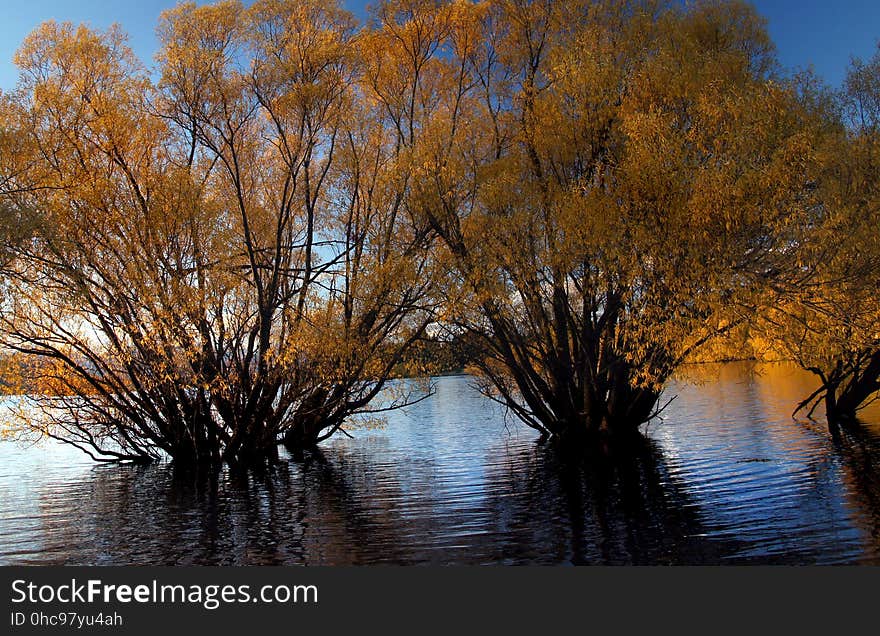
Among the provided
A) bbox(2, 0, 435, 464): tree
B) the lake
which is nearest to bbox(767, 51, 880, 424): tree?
the lake

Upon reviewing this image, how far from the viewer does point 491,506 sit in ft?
54.7

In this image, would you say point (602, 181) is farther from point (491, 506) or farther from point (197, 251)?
point (197, 251)

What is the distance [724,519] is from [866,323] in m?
8.20

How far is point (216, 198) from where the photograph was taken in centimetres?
2823

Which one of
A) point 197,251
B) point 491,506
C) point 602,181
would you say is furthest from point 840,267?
point 197,251

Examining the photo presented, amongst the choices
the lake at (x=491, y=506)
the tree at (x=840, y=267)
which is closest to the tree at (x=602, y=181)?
the tree at (x=840, y=267)

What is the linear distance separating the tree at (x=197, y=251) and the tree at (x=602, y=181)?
2.86 m

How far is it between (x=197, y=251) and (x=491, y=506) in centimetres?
1476

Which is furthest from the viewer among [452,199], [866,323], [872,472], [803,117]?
[452,199]

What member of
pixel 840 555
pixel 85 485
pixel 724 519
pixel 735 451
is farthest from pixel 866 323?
pixel 85 485

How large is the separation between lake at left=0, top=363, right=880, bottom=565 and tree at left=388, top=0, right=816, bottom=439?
12.0 feet

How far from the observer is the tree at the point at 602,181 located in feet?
57.6

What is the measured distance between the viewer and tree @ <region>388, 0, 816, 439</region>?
17.5 metres

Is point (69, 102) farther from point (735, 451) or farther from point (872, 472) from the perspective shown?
point (872, 472)
